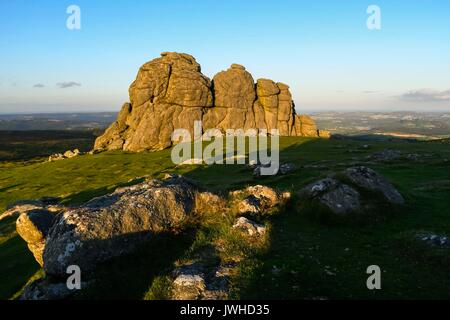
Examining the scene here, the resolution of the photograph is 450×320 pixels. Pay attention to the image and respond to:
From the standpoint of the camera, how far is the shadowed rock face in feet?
349

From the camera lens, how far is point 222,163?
70812 mm

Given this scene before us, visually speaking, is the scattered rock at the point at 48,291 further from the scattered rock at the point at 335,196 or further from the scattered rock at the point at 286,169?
the scattered rock at the point at 286,169

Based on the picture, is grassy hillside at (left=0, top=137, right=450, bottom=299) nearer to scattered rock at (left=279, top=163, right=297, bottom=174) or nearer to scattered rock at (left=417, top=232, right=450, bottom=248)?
scattered rock at (left=417, top=232, right=450, bottom=248)

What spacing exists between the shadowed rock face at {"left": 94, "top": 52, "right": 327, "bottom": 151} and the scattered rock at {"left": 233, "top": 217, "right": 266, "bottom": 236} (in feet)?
276

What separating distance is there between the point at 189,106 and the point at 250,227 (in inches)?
3703

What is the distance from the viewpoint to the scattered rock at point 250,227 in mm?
18656

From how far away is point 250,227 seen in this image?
18.9 m

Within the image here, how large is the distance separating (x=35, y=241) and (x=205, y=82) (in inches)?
3837

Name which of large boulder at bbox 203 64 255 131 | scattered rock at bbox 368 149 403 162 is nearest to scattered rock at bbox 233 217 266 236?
scattered rock at bbox 368 149 403 162

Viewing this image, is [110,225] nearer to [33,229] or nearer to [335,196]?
[33,229]

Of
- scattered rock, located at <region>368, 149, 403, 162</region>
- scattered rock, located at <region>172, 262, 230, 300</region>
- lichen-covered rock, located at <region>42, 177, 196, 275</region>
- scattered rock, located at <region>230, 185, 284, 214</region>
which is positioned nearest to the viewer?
scattered rock, located at <region>172, 262, 230, 300</region>
